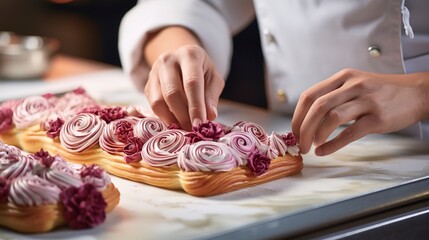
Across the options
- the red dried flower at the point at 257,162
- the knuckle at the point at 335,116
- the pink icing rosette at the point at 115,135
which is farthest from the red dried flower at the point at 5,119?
the knuckle at the point at 335,116

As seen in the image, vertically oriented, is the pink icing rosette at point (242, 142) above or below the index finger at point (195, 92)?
below

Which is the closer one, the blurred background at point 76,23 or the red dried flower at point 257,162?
the red dried flower at point 257,162

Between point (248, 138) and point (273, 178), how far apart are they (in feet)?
0.32

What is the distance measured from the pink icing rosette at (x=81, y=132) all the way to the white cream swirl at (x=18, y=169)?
10.9 inches

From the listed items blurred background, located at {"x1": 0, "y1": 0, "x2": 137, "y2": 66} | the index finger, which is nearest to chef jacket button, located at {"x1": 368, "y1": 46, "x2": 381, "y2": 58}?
the index finger

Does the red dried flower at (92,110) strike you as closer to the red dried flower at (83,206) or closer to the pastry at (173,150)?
the pastry at (173,150)

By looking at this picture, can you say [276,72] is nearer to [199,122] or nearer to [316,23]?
[316,23]

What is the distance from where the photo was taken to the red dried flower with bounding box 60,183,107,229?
140 cm

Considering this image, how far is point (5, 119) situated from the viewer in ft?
6.56

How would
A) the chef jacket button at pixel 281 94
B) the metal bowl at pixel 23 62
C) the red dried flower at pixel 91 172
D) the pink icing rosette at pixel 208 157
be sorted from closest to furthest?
the red dried flower at pixel 91 172 → the pink icing rosette at pixel 208 157 → the chef jacket button at pixel 281 94 → the metal bowl at pixel 23 62

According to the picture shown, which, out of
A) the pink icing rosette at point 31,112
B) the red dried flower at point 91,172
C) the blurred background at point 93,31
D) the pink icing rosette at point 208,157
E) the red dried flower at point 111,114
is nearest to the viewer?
the red dried flower at point 91,172

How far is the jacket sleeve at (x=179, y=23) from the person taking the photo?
7.51 ft

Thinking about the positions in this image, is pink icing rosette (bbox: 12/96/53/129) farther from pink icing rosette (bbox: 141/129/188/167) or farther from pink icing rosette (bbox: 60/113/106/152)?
pink icing rosette (bbox: 141/129/188/167)

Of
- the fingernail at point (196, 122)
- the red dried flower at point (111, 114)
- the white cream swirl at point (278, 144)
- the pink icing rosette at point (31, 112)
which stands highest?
the fingernail at point (196, 122)
